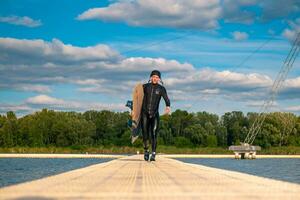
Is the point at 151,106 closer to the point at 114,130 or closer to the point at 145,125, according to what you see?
the point at 145,125

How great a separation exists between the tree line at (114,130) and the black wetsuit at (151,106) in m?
92.5

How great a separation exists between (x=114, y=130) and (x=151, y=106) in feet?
368

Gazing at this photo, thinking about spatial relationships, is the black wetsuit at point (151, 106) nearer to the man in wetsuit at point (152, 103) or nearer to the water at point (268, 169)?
the man in wetsuit at point (152, 103)

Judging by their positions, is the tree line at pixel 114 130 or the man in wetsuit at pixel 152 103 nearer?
the man in wetsuit at pixel 152 103

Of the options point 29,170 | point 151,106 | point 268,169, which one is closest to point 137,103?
point 151,106

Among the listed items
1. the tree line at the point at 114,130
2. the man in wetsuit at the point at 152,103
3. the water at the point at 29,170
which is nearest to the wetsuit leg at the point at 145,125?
the man in wetsuit at the point at 152,103

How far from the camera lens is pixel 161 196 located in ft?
18.3

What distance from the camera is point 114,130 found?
419ft

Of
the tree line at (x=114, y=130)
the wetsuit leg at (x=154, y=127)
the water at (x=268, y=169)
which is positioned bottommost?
the water at (x=268, y=169)

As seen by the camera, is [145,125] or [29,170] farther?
[29,170]

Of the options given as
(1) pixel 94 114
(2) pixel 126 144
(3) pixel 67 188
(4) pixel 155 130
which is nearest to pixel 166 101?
(4) pixel 155 130

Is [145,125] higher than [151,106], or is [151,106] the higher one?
[151,106]

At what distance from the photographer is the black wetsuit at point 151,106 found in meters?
16.1

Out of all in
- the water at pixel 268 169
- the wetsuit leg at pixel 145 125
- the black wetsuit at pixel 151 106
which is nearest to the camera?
the black wetsuit at pixel 151 106
